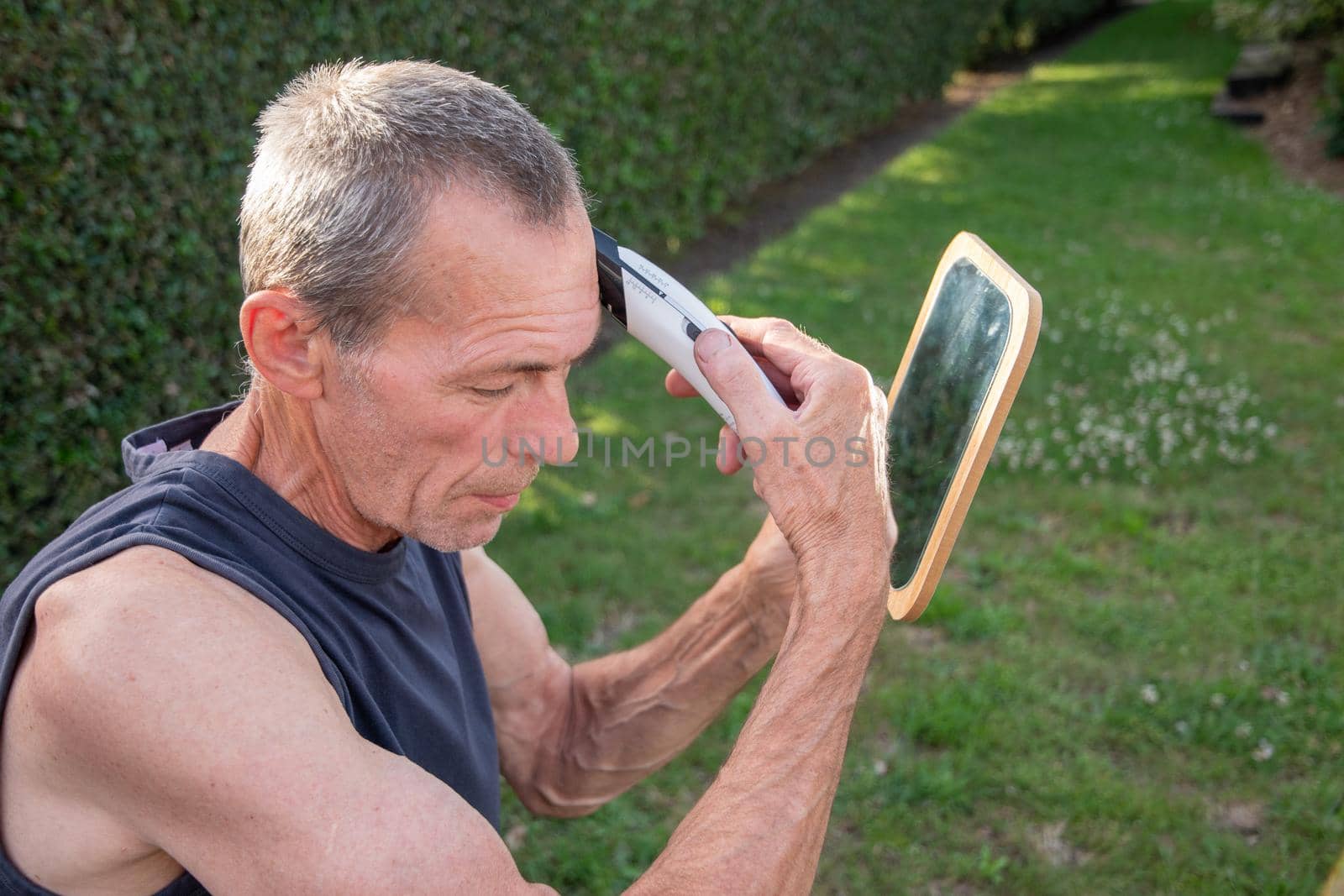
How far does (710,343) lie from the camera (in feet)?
5.39

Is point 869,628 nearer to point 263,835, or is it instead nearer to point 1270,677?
point 263,835

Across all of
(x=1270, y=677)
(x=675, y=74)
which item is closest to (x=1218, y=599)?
(x=1270, y=677)

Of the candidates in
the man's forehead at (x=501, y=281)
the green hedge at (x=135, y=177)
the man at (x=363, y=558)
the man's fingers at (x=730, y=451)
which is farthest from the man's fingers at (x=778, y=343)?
the green hedge at (x=135, y=177)

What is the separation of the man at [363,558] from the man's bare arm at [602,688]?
27 cm

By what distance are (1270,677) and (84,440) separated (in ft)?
13.5

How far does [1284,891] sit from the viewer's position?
2.82 meters

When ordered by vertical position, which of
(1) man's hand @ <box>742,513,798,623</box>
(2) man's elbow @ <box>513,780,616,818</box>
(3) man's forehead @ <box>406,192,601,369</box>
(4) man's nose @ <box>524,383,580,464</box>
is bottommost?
(2) man's elbow @ <box>513,780,616,818</box>

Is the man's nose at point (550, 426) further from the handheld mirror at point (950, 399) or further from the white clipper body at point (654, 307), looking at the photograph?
the handheld mirror at point (950, 399)

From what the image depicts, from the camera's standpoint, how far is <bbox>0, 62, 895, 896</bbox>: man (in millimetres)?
1202

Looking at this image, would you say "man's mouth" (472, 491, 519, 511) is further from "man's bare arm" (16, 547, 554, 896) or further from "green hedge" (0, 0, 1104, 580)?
"green hedge" (0, 0, 1104, 580)

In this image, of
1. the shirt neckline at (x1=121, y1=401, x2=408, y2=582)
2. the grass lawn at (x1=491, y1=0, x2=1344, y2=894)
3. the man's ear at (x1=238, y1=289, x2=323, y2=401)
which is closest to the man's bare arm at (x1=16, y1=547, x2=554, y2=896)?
the shirt neckline at (x1=121, y1=401, x2=408, y2=582)

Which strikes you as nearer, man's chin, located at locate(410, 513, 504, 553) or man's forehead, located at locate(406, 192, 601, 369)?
man's forehead, located at locate(406, 192, 601, 369)

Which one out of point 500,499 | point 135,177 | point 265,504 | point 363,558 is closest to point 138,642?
point 265,504

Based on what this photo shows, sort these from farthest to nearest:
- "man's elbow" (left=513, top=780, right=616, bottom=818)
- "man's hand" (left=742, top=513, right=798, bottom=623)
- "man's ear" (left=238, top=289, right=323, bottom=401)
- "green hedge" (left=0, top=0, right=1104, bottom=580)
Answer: "green hedge" (left=0, top=0, right=1104, bottom=580), "man's elbow" (left=513, top=780, right=616, bottom=818), "man's hand" (left=742, top=513, right=798, bottom=623), "man's ear" (left=238, top=289, right=323, bottom=401)
